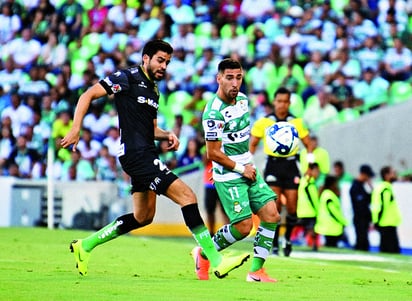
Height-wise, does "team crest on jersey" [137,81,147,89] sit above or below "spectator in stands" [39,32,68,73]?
below

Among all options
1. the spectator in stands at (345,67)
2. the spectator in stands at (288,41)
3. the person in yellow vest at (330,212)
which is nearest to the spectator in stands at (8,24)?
the spectator in stands at (288,41)

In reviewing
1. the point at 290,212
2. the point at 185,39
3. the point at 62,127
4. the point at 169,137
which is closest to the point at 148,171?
the point at 169,137

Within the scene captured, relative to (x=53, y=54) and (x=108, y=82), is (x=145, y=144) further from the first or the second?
(x=53, y=54)

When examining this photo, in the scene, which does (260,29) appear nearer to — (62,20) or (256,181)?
(62,20)

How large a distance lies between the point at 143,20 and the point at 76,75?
2.11m

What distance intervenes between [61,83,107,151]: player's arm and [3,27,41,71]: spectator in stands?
646 inches

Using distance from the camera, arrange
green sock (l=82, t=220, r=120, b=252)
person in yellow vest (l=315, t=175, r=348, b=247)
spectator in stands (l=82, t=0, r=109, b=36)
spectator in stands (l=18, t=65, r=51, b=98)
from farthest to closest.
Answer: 1. spectator in stands (l=82, t=0, r=109, b=36)
2. spectator in stands (l=18, t=65, r=51, b=98)
3. person in yellow vest (l=315, t=175, r=348, b=247)
4. green sock (l=82, t=220, r=120, b=252)

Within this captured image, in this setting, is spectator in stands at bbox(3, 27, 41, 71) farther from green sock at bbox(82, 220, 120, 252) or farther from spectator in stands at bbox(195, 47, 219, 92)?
green sock at bbox(82, 220, 120, 252)

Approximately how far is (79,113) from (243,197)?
1.77 m

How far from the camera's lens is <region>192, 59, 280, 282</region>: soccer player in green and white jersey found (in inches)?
408

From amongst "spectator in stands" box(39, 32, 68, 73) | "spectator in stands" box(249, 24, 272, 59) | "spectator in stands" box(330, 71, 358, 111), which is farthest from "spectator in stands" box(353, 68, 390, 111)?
"spectator in stands" box(39, 32, 68, 73)

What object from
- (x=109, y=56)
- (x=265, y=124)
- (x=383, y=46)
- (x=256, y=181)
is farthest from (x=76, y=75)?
(x=256, y=181)

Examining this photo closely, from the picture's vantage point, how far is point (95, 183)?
22.8 meters

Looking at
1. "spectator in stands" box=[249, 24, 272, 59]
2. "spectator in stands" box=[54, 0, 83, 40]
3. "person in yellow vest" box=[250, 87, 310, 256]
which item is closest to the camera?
"person in yellow vest" box=[250, 87, 310, 256]
